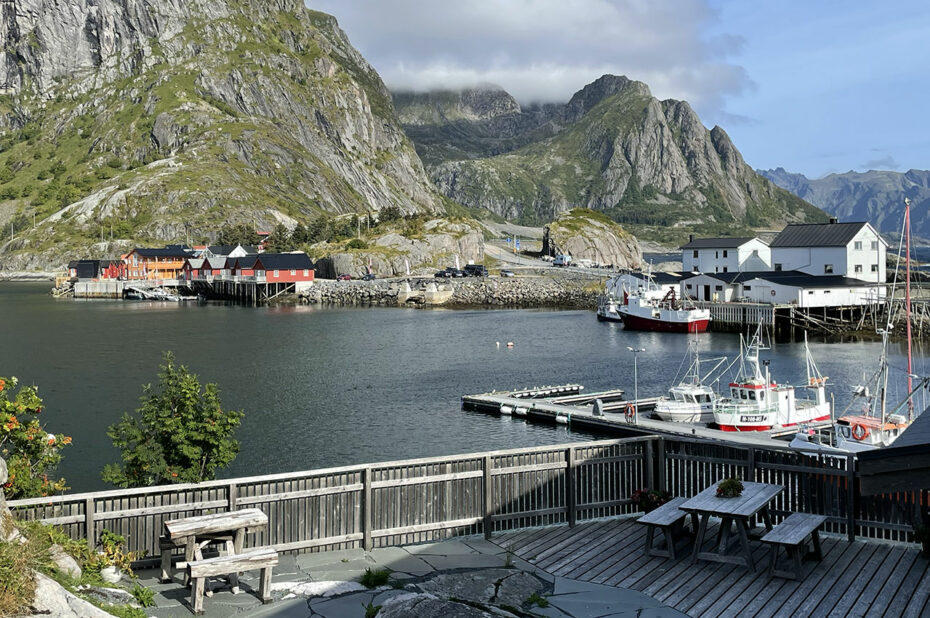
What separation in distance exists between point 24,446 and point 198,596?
782 cm

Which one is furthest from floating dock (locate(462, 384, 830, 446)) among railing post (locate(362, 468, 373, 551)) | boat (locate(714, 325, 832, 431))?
railing post (locate(362, 468, 373, 551))

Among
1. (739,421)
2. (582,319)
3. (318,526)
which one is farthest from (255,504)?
(582,319)

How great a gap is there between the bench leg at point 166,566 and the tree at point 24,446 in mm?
3785

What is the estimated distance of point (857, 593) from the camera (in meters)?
12.7

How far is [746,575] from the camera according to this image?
44.6 feet

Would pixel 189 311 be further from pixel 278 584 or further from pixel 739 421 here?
pixel 278 584

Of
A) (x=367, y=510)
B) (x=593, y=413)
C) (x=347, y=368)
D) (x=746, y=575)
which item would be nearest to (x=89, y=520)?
(x=367, y=510)

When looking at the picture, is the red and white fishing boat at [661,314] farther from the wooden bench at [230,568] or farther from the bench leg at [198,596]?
the bench leg at [198,596]

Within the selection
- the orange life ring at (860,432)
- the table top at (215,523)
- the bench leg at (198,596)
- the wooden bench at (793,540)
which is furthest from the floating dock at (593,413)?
the bench leg at (198,596)

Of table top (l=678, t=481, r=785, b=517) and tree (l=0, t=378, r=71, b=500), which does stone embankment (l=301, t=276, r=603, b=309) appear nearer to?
tree (l=0, t=378, r=71, b=500)

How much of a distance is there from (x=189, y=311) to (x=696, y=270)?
3240 inches

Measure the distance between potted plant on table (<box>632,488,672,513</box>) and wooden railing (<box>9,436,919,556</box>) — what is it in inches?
11.5

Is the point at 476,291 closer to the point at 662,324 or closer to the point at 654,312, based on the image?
the point at 654,312

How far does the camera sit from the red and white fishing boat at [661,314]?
98125 millimetres
